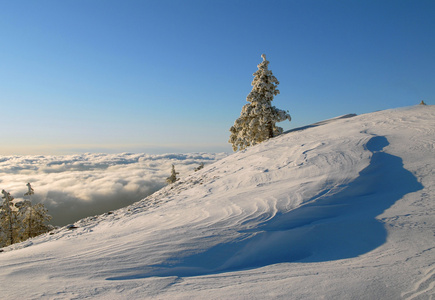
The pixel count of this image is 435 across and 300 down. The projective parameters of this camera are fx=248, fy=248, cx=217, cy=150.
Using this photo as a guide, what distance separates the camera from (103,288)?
3889 mm

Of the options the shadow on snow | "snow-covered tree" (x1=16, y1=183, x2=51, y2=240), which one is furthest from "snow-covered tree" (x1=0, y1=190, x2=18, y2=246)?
the shadow on snow

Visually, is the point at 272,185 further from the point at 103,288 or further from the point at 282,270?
the point at 103,288

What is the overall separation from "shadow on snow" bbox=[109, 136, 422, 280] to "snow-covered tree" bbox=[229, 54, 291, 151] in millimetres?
17685

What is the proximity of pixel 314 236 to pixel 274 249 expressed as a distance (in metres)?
1.00

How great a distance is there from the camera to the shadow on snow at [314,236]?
4.67m

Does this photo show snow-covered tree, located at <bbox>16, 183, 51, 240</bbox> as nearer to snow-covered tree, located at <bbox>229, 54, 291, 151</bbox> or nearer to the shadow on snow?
snow-covered tree, located at <bbox>229, 54, 291, 151</bbox>

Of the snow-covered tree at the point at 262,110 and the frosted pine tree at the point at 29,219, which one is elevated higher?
the snow-covered tree at the point at 262,110

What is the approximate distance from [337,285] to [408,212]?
3.53 m

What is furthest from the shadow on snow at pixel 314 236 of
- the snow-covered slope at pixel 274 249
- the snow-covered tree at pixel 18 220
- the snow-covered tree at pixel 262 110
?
the snow-covered tree at pixel 18 220

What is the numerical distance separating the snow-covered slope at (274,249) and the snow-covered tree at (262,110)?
16.1 m

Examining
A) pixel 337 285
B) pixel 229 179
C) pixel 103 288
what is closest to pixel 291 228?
pixel 337 285

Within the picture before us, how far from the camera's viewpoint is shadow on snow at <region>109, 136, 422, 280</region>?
15.3 ft

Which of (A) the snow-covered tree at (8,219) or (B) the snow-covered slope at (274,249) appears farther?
(A) the snow-covered tree at (8,219)

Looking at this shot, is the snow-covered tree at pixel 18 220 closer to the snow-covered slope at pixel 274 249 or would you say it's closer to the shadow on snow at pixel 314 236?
the snow-covered slope at pixel 274 249
